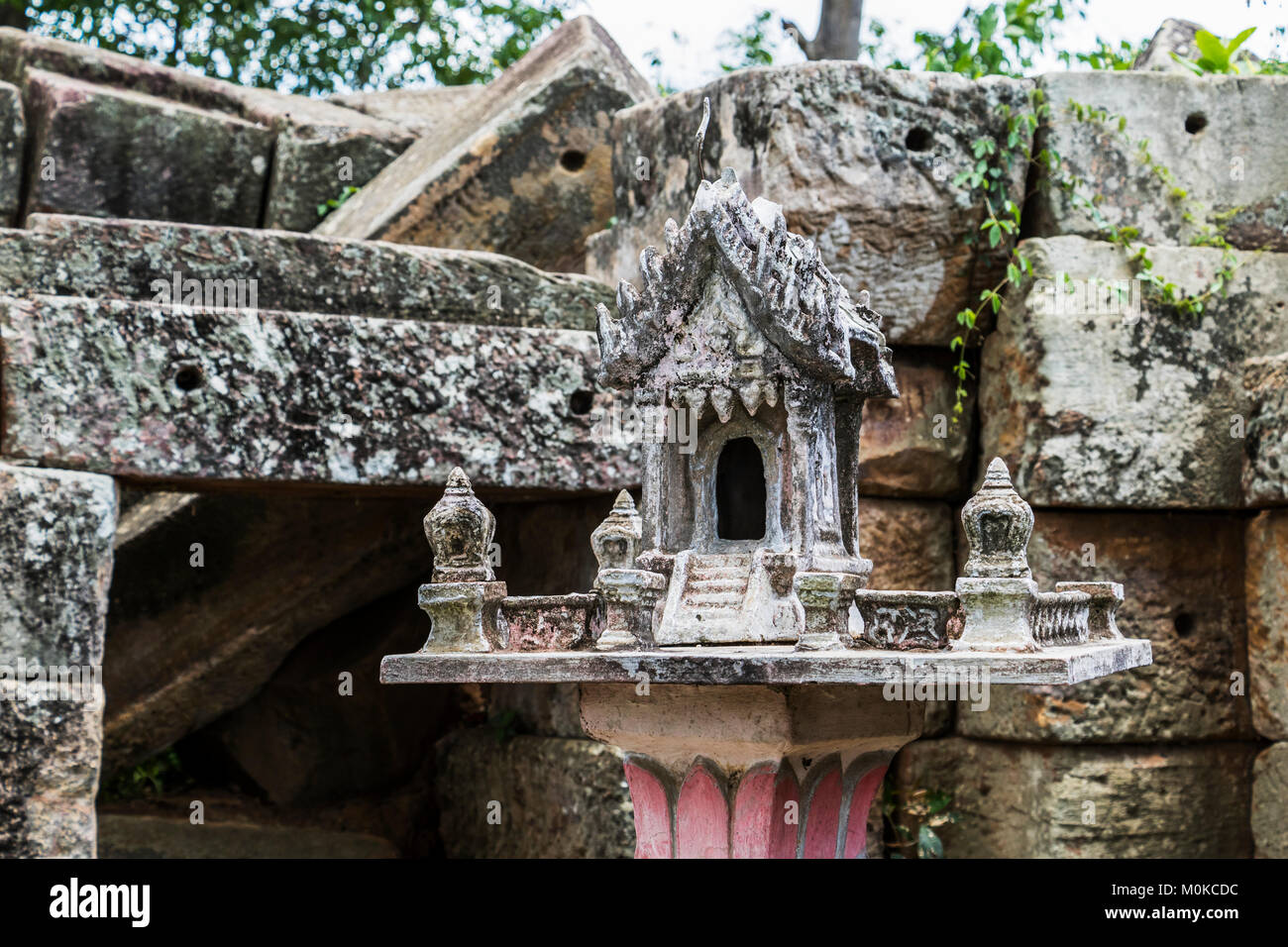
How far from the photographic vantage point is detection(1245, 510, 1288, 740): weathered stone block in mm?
5707

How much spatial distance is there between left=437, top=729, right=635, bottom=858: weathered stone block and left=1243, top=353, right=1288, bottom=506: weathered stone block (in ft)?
8.74

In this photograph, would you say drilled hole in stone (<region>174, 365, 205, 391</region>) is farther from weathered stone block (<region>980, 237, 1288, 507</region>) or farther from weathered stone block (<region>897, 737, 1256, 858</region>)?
weathered stone block (<region>897, 737, 1256, 858</region>)

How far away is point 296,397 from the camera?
554 cm

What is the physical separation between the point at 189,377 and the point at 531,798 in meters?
2.51

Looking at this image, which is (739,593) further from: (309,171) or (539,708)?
(309,171)

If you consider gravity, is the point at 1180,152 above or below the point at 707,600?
above

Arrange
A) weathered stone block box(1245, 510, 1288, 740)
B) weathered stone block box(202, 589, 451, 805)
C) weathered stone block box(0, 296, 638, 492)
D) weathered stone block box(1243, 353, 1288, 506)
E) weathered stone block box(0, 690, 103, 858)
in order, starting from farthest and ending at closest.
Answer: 1. weathered stone block box(202, 589, 451, 805)
2. weathered stone block box(1245, 510, 1288, 740)
3. weathered stone block box(1243, 353, 1288, 506)
4. weathered stone block box(0, 296, 638, 492)
5. weathered stone block box(0, 690, 103, 858)

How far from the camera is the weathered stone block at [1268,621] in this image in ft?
18.7

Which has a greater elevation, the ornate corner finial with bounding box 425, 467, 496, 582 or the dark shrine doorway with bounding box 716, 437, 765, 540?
the dark shrine doorway with bounding box 716, 437, 765, 540

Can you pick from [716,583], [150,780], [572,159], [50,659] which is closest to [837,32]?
[572,159]

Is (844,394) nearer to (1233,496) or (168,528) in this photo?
(1233,496)

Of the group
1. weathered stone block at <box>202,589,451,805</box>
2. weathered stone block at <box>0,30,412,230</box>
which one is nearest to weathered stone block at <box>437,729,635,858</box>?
weathered stone block at <box>202,589,451,805</box>

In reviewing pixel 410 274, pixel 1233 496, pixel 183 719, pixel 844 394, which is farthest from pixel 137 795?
pixel 1233 496

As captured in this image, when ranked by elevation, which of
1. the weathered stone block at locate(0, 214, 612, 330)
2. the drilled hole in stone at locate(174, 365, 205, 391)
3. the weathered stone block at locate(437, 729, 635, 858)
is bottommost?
the weathered stone block at locate(437, 729, 635, 858)
